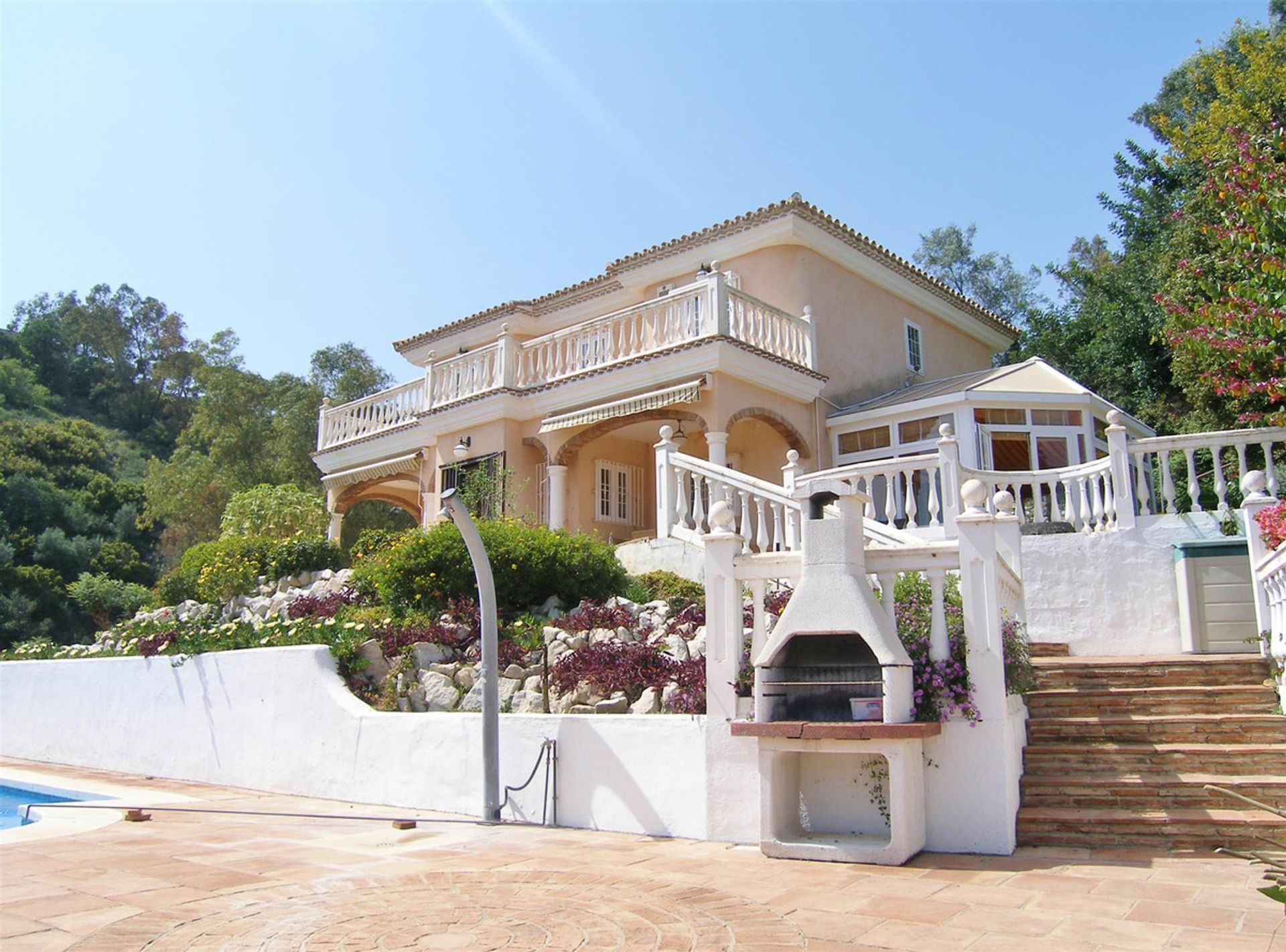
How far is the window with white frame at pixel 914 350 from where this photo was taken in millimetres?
22328

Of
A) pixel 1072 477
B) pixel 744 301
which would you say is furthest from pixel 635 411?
pixel 1072 477

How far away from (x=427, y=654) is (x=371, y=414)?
13.6 meters

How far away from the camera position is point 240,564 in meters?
18.8

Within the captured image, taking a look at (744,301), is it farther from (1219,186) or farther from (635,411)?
(1219,186)

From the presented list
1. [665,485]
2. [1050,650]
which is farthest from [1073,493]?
[665,485]

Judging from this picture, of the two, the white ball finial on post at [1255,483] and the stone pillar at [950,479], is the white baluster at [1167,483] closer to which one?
the white ball finial on post at [1255,483]

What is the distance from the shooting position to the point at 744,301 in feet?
58.0

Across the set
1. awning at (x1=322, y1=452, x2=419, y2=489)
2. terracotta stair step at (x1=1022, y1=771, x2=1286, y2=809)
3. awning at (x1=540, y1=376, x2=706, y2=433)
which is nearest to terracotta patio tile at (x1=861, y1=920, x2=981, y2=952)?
terracotta stair step at (x1=1022, y1=771, x2=1286, y2=809)

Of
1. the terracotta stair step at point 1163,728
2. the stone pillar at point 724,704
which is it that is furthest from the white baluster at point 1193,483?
the stone pillar at point 724,704

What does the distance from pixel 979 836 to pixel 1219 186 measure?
35.0ft

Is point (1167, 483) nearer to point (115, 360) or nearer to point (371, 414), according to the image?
point (371, 414)

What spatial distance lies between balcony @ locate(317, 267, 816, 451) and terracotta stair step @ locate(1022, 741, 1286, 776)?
974 centimetres

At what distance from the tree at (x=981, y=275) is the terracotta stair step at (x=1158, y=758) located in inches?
1311

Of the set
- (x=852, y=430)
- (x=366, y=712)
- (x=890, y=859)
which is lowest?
(x=890, y=859)
